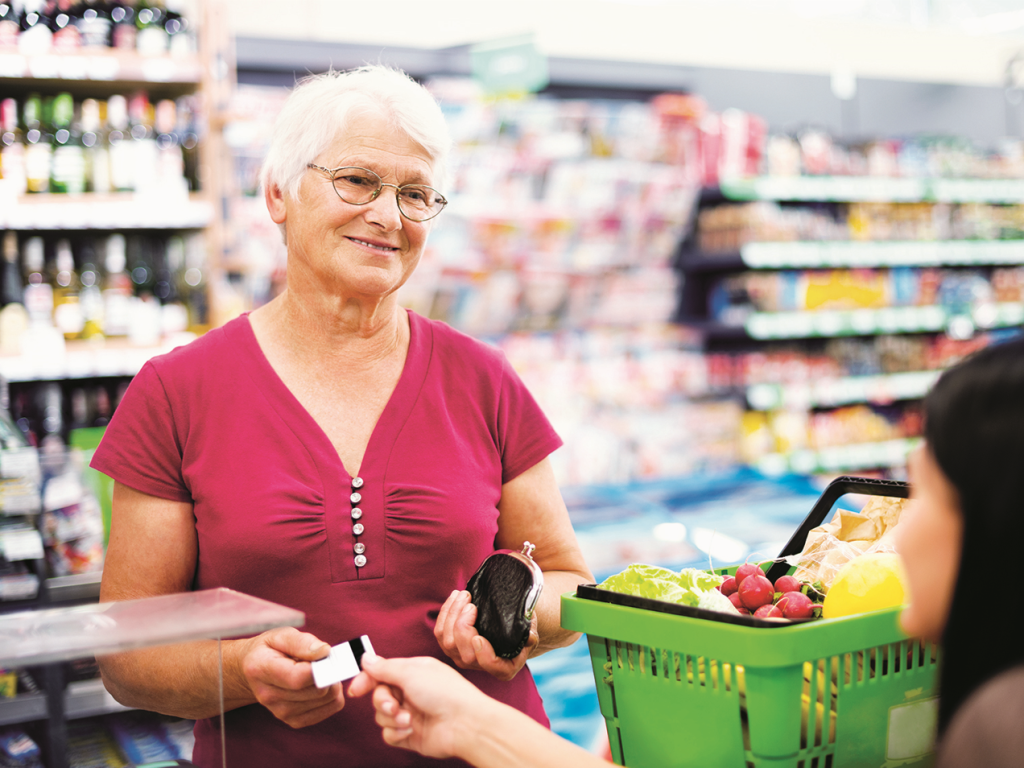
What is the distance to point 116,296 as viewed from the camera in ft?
10.8

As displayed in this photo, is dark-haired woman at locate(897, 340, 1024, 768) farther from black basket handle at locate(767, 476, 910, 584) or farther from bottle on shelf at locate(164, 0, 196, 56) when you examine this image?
bottle on shelf at locate(164, 0, 196, 56)

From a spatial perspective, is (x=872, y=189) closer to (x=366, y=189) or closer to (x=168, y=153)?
(x=168, y=153)

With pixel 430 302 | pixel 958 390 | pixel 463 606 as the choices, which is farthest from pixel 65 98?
pixel 958 390

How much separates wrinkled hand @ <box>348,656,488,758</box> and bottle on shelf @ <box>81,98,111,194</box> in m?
2.79

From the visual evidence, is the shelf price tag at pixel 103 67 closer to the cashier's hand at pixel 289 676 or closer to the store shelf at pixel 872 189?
the cashier's hand at pixel 289 676

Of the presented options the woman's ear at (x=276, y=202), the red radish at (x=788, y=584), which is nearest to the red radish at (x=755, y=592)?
the red radish at (x=788, y=584)

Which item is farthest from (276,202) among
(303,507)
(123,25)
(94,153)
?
(123,25)

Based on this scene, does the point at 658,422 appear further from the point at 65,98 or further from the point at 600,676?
the point at 600,676

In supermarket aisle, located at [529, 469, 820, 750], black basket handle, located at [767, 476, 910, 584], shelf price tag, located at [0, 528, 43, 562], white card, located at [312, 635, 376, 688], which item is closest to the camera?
white card, located at [312, 635, 376, 688]

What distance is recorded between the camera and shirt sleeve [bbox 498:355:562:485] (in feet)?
5.30

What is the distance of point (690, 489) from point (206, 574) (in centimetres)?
391

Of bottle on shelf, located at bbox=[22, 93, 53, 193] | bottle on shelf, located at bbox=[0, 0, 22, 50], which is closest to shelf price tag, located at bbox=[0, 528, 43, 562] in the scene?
bottle on shelf, located at bbox=[22, 93, 53, 193]

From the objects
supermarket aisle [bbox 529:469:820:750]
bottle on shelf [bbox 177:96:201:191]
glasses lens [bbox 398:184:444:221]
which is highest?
bottle on shelf [bbox 177:96:201:191]

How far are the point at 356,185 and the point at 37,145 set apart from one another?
225 centimetres
